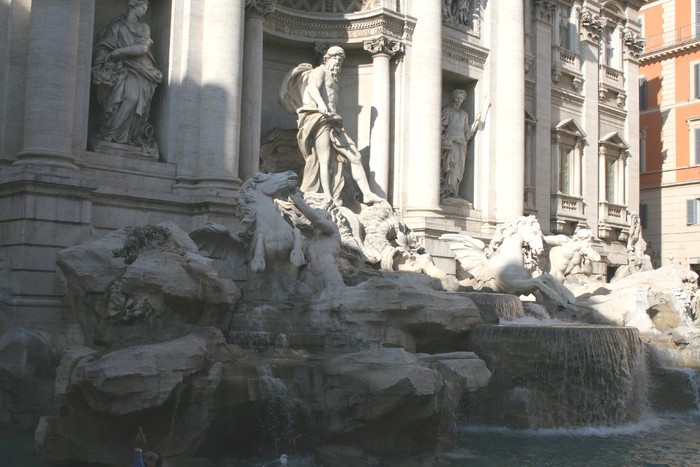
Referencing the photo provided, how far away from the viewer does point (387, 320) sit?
10.8 metres

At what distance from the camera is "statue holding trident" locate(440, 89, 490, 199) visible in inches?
802

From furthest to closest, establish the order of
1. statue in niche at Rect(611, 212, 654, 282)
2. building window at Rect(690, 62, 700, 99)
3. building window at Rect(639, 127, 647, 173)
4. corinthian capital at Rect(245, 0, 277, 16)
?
building window at Rect(639, 127, 647, 173) → building window at Rect(690, 62, 700, 99) → statue in niche at Rect(611, 212, 654, 282) → corinthian capital at Rect(245, 0, 277, 16)

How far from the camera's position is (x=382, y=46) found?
18.7 m

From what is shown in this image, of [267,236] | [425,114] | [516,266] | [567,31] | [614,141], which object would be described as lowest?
[516,266]

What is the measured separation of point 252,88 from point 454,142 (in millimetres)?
6172

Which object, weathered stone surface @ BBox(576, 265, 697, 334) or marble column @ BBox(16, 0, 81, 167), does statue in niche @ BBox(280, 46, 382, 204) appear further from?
marble column @ BBox(16, 0, 81, 167)

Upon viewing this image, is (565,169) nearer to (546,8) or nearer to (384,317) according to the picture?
(546,8)

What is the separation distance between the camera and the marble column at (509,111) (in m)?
20.8

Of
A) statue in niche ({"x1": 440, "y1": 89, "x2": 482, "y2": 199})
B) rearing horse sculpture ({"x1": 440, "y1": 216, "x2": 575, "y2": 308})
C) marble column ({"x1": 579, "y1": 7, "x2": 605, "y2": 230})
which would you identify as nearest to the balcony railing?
marble column ({"x1": 579, "y1": 7, "x2": 605, "y2": 230})

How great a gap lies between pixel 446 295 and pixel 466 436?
2016mm

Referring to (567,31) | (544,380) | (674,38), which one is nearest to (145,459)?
(544,380)

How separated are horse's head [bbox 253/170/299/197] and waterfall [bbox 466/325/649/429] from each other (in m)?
3.53

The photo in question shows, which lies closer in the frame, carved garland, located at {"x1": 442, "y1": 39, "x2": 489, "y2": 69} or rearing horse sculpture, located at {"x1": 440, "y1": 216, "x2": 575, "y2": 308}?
rearing horse sculpture, located at {"x1": 440, "y1": 216, "x2": 575, "y2": 308}

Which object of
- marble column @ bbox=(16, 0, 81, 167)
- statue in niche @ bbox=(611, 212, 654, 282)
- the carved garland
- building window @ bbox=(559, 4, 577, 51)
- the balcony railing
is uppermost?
the balcony railing
